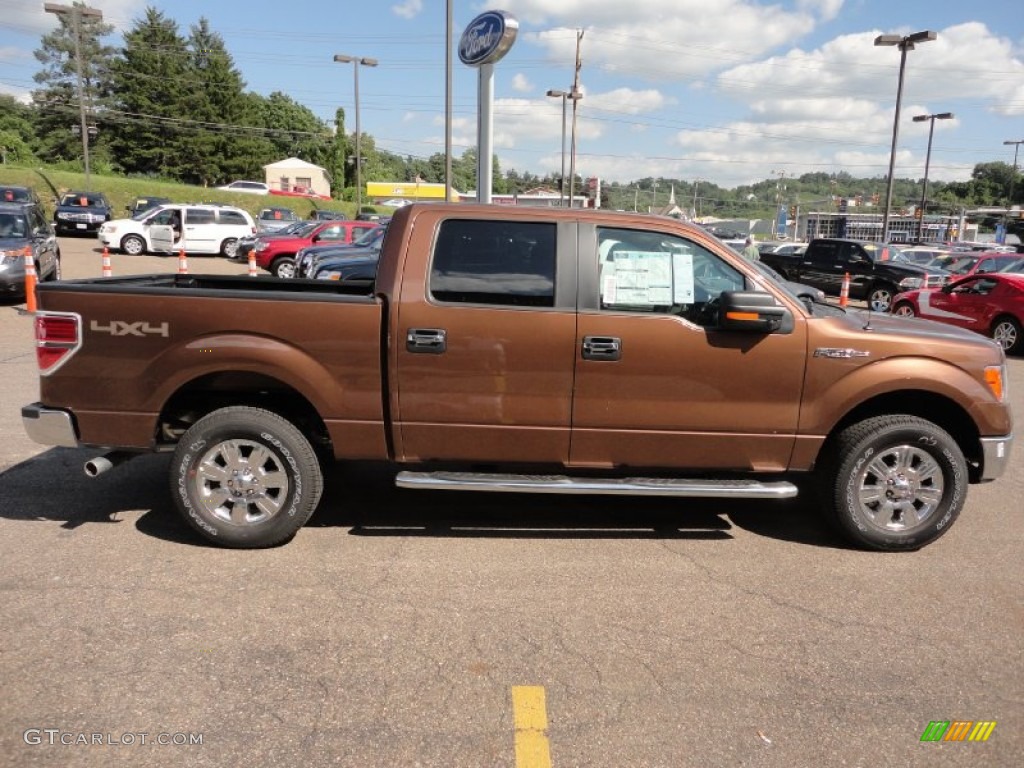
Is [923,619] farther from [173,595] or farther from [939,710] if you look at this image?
[173,595]

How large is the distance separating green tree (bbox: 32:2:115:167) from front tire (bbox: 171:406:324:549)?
231ft

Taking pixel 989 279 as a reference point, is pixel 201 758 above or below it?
below

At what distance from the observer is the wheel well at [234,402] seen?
4465 mm

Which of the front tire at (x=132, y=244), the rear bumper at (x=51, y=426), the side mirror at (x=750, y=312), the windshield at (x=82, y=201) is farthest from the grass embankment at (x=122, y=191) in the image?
the side mirror at (x=750, y=312)

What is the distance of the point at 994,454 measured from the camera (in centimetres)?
454

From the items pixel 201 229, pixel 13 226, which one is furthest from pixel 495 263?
pixel 201 229

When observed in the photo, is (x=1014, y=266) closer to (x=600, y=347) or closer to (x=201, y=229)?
(x=600, y=347)

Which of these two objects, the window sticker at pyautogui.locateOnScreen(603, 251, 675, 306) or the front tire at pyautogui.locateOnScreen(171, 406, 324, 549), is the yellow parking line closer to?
the front tire at pyautogui.locateOnScreen(171, 406, 324, 549)

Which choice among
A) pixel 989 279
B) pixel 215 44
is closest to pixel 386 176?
pixel 215 44

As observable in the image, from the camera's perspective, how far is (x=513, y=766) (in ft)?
8.80

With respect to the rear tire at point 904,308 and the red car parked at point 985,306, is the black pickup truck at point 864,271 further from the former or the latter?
the red car parked at point 985,306

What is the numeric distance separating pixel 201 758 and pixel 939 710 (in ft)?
9.27

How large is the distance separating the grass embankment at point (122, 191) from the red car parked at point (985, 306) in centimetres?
4182

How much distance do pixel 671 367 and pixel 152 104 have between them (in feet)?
262
